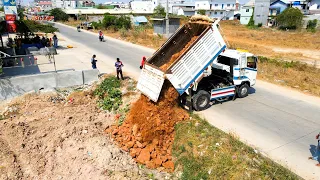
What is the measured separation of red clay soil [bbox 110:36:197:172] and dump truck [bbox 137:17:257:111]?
0.38 m

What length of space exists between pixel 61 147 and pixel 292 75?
14.0 meters

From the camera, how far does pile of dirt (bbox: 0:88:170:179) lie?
7.15m

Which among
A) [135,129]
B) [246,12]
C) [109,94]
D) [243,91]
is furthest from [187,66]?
[246,12]

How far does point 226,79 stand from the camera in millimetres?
11445

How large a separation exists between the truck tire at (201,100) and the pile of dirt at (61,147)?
3408mm

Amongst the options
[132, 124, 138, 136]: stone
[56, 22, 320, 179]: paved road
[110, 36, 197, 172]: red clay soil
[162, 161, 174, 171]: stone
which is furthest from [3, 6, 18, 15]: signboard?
[162, 161, 174, 171]: stone

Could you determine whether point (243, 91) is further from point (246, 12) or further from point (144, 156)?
point (246, 12)

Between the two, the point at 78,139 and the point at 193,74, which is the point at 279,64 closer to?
the point at 193,74

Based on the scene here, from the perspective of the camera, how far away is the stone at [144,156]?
7.65 meters

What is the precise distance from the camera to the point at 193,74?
973 centimetres

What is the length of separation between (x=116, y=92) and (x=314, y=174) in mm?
8463

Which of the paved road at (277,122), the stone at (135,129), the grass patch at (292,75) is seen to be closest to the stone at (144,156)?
the stone at (135,129)

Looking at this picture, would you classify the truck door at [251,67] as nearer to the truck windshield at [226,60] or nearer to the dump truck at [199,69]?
the dump truck at [199,69]

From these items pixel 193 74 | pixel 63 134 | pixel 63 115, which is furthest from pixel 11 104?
pixel 193 74
